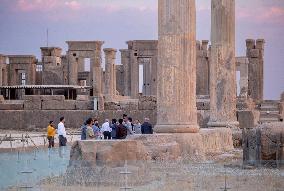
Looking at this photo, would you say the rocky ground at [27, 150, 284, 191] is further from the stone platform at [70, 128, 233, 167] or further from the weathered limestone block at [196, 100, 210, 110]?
the weathered limestone block at [196, 100, 210, 110]

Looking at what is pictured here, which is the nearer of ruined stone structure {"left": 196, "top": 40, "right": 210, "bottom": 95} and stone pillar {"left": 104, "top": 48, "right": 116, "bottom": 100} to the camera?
ruined stone structure {"left": 196, "top": 40, "right": 210, "bottom": 95}

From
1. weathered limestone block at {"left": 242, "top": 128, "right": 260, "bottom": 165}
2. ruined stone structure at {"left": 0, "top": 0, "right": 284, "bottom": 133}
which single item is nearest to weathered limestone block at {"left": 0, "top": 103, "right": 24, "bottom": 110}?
ruined stone structure at {"left": 0, "top": 0, "right": 284, "bottom": 133}

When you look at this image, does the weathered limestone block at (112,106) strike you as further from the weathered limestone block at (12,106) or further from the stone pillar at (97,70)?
the stone pillar at (97,70)

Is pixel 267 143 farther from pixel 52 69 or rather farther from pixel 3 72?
pixel 3 72

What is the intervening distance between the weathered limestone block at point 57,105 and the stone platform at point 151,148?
60.4ft

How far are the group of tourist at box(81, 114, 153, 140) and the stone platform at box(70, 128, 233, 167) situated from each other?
7.24ft

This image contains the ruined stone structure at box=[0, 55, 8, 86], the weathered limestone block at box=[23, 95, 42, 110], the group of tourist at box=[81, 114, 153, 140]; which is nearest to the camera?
the group of tourist at box=[81, 114, 153, 140]

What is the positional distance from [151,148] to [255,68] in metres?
36.6

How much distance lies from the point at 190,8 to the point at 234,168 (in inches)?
150

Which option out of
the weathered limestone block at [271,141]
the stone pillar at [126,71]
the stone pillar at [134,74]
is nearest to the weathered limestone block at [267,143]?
the weathered limestone block at [271,141]

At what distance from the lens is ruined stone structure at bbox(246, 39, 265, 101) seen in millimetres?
49312

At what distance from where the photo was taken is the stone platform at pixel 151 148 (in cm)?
1164

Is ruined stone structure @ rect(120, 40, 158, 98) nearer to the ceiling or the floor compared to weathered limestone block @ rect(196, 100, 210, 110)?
nearer to the ceiling

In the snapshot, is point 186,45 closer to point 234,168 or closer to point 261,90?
point 234,168
